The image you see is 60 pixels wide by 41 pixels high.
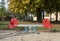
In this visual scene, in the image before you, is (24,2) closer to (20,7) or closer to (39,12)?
(20,7)

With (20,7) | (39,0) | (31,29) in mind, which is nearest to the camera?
(31,29)

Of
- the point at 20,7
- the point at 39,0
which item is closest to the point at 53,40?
the point at 39,0

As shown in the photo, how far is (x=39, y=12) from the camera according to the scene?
5322 cm

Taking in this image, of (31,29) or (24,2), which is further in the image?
(24,2)

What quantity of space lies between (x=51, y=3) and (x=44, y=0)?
61.6 inches

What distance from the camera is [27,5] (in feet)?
163

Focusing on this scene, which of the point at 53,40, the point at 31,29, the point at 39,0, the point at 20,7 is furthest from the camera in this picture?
the point at 20,7

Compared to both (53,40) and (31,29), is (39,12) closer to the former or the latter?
(31,29)

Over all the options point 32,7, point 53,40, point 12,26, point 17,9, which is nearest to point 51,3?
point 32,7

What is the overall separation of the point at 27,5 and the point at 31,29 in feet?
70.9

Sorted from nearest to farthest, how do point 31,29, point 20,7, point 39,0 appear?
point 31,29 < point 39,0 < point 20,7

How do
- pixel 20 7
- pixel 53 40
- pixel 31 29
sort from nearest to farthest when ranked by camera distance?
1. pixel 53 40
2. pixel 31 29
3. pixel 20 7

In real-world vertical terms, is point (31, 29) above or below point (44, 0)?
below

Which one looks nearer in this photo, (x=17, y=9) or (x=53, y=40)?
(x=53, y=40)
